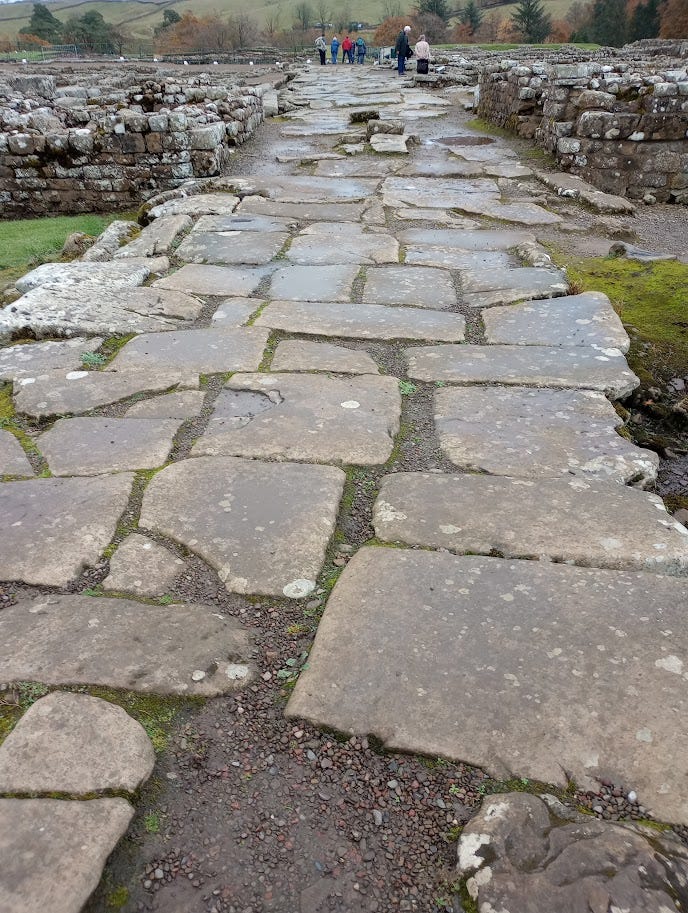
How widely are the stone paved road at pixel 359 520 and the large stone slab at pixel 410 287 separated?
21 millimetres

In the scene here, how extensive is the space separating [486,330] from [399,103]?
1103 cm

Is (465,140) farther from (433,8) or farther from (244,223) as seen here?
(433,8)

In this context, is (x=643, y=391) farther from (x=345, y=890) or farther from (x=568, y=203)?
(x=568, y=203)

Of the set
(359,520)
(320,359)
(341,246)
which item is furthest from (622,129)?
(359,520)

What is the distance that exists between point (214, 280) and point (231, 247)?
652mm

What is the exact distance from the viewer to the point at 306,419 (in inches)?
91.0

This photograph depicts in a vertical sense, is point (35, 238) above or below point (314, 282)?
below

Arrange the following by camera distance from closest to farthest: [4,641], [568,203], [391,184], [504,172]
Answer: [4,641]
[568,203]
[391,184]
[504,172]

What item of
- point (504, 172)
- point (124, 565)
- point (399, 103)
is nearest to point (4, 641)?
point (124, 565)

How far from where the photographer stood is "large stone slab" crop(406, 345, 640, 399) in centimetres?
256

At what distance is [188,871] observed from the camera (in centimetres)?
103

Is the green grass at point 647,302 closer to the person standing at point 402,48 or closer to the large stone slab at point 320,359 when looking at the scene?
the large stone slab at point 320,359

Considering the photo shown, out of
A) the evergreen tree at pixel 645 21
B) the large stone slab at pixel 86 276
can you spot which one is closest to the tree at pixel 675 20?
the evergreen tree at pixel 645 21

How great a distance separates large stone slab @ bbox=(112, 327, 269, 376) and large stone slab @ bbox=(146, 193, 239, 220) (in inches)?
98.6
